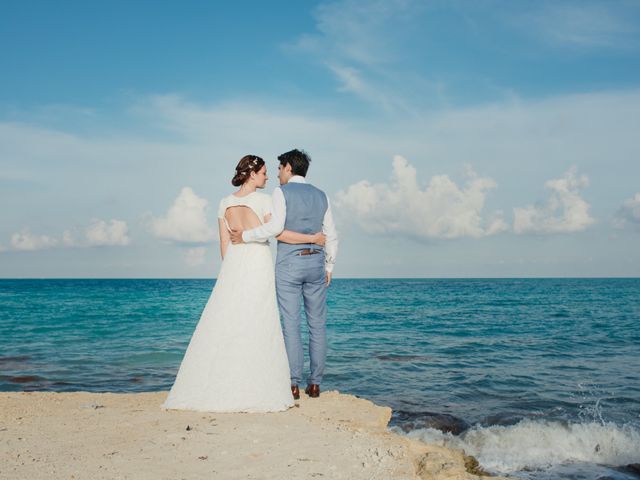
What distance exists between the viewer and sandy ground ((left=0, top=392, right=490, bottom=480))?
411 centimetres

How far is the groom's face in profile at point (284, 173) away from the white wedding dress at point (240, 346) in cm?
42

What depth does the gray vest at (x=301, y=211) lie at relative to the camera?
6184mm

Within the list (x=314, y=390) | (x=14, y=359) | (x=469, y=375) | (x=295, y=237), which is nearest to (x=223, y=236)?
(x=295, y=237)

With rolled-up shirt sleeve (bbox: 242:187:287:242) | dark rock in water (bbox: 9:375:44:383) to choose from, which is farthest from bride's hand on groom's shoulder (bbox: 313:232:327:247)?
dark rock in water (bbox: 9:375:44:383)

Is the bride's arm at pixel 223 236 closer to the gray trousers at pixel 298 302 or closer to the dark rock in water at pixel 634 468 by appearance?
the gray trousers at pixel 298 302

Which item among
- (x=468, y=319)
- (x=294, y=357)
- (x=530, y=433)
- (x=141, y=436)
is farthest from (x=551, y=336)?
(x=141, y=436)

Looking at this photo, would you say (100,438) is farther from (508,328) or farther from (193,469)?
(508,328)

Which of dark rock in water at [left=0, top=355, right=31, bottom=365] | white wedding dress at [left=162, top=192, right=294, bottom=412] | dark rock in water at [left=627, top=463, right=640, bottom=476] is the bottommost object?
dark rock in water at [left=0, top=355, right=31, bottom=365]

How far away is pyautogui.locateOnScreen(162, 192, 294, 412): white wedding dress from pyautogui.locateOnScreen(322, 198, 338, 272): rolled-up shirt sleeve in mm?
765

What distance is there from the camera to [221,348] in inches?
231

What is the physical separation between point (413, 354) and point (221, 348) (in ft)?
30.0

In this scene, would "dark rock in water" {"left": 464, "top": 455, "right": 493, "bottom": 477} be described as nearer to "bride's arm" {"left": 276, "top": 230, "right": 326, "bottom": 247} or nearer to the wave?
the wave

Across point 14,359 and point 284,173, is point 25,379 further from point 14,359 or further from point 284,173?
point 284,173

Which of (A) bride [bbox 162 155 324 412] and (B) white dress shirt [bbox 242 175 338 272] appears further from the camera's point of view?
(B) white dress shirt [bbox 242 175 338 272]
